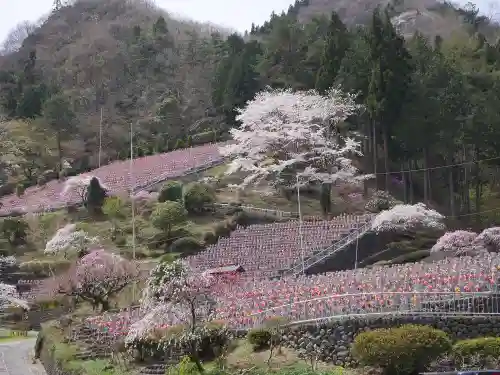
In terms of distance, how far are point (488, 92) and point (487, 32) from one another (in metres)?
48.9

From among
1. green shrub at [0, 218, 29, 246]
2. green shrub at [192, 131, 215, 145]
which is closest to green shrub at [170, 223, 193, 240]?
green shrub at [0, 218, 29, 246]

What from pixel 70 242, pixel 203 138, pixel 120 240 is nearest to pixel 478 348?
pixel 70 242

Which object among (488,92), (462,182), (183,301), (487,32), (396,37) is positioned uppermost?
(487,32)

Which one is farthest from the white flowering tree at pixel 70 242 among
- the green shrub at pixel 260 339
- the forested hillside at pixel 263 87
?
the green shrub at pixel 260 339

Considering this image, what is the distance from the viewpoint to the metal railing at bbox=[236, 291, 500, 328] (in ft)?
A: 61.5

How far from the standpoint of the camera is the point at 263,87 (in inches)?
2436

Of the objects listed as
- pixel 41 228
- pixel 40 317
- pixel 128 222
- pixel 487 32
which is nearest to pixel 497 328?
pixel 40 317

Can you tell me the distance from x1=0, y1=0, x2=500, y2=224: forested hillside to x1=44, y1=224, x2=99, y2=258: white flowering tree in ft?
58.9

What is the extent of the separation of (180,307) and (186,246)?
789 inches

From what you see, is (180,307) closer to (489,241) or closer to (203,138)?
(489,241)

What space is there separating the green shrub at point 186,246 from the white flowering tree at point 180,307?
17.7 meters

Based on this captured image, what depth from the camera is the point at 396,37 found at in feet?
149

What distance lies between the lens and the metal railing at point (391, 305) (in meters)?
18.8

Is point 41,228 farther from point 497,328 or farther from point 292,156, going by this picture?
point 497,328
